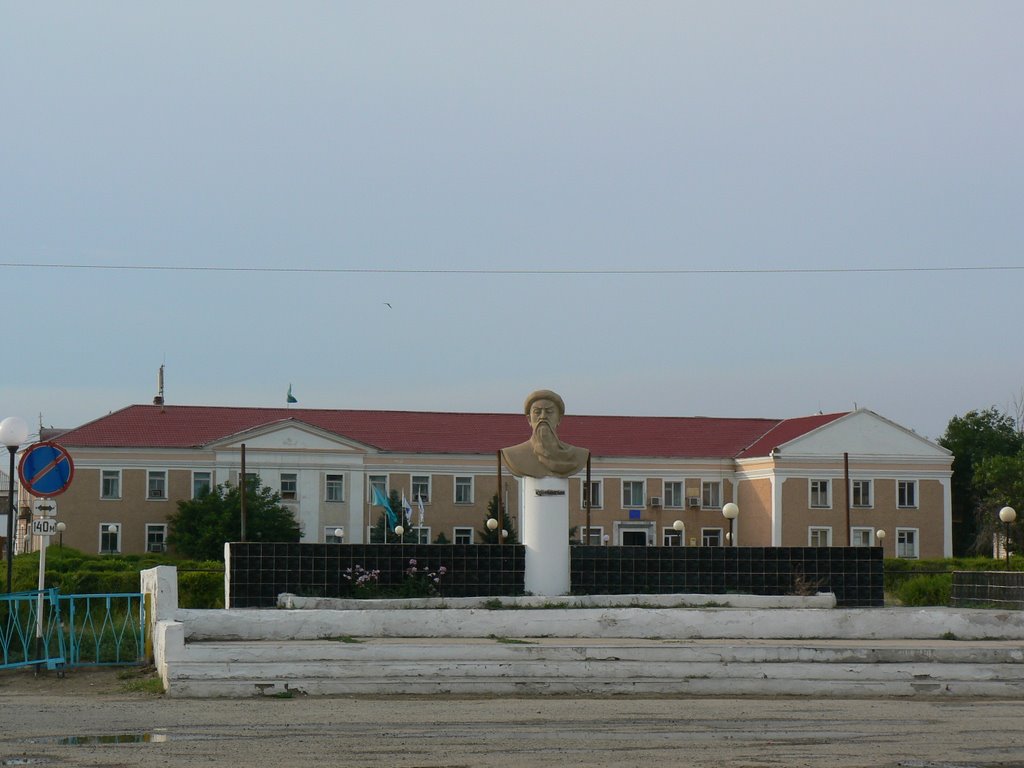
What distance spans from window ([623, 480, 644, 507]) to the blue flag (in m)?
11.5

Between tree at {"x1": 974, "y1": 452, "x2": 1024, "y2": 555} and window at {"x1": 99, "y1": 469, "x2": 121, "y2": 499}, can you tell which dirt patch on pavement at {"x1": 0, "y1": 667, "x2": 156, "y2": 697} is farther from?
tree at {"x1": 974, "y1": 452, "x2": 1024, "y2": 555}

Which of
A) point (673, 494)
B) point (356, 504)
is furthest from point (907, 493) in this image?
point (356, 504)

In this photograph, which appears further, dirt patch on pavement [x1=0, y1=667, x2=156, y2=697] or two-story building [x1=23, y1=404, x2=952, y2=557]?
two-story building [x1=23, y1=404, x2=952, y2=557]

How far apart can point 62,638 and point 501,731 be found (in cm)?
619

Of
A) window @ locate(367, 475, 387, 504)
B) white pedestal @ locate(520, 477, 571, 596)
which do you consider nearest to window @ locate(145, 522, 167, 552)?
window @ locate(367, 475, 387, 504)

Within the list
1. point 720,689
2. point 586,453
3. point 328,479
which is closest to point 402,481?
point 328,479

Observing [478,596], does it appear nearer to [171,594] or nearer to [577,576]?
[577,576]

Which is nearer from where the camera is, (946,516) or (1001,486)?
(1001,486)

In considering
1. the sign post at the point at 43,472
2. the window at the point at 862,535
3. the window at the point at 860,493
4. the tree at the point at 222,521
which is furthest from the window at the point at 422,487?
the sign post at the point at 43,472

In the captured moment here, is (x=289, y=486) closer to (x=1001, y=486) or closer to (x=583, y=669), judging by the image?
(x=1001, y=486)

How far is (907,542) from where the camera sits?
6291cm

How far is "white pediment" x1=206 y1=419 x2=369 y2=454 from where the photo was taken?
6088cm

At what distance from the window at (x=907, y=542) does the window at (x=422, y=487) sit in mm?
22366

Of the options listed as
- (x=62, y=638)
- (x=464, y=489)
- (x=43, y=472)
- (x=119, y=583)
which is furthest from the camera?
(x=464, y=489)
